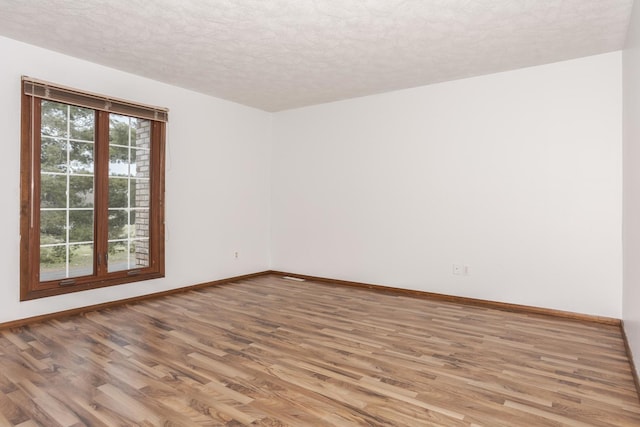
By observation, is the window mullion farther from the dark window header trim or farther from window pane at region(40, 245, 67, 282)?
window pane at region(40, 245, 67, 282)

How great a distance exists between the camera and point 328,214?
5.73 meters

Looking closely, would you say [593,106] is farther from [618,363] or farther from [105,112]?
[105,112]

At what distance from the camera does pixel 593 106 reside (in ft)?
12.4

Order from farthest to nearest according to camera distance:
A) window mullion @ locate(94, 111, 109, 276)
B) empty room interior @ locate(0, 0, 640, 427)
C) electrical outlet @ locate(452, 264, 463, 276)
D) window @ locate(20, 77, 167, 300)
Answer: electrical outlet @ locate(452, 264, 463, 276) < window mullion @ locate(94, 111, 109, 276) < window @ locate(20, 77, 167, 300) < empty room interior @ locate(0, 0, 640, 427)

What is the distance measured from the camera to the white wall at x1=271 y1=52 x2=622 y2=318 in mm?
3781

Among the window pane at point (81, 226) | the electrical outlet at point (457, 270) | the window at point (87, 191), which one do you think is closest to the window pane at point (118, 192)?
the window at point (87, 191)

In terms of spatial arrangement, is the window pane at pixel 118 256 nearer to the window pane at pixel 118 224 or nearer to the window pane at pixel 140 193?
the window pane at pixel 118 224

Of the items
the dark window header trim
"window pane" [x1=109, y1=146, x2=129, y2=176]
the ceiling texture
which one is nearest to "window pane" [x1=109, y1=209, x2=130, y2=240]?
"window pane" [x1=109, y1=146, x2=129, y2=176]

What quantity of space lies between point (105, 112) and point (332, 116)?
3.02 metres

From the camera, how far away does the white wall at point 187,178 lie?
3.49 metres

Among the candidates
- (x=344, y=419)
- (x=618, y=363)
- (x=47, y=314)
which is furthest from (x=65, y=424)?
(x=618, y=363)

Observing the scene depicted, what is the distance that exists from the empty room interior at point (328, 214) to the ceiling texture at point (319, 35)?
3 centimetres

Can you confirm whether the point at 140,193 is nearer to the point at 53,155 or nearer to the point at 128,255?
the point at 128,255

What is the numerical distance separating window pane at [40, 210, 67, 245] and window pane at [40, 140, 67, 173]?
451 mm
